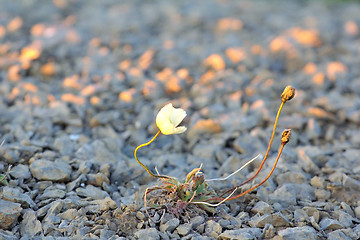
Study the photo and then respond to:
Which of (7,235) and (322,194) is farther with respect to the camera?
(322,194)

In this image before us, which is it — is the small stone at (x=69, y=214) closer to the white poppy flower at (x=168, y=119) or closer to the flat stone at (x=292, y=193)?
the white poppy flower at (x=168, y=119)

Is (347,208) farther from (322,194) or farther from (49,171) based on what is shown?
(49,171)

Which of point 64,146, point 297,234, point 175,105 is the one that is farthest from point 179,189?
point 175,105

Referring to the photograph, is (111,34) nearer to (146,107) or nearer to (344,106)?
(146,107)

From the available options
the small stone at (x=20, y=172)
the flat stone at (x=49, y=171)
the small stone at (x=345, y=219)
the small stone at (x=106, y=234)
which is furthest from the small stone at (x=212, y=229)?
the small stone at (x=20, y=172)

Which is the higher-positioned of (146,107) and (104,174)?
(104,174)

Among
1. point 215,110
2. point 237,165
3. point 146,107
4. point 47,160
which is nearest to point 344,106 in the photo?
point 215,110

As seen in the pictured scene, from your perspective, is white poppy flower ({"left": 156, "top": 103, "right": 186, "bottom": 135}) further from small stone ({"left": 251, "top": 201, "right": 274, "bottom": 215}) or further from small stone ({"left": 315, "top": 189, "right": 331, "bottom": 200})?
small stone ({"left": 315, "top": 189, "right": 331, "bottom": 200})
